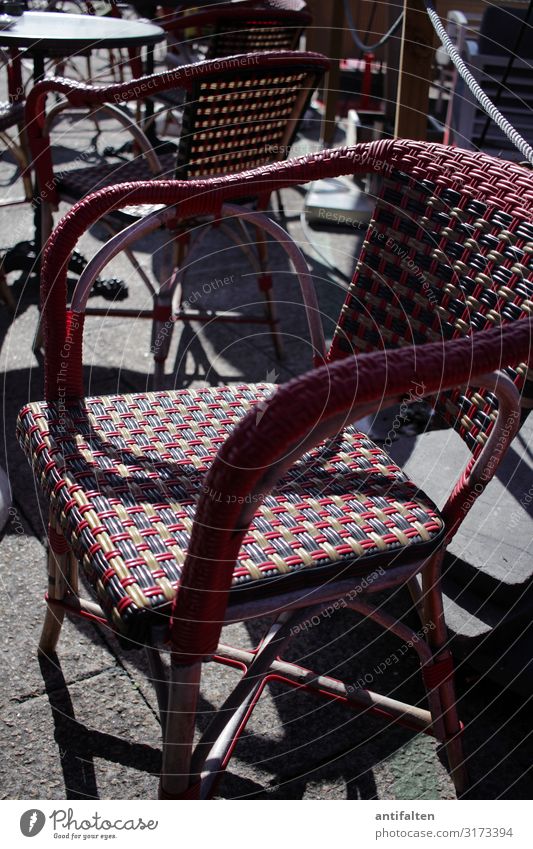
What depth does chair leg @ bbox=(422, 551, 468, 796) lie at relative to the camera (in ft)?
4.59

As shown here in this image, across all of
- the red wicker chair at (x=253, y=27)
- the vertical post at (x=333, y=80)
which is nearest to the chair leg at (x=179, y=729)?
the red wicker chair at (x=253, y=27)

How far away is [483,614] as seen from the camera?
5.64 feet

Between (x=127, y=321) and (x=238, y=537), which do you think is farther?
(x=127, y=321)

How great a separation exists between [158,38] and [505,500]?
83.3 inches

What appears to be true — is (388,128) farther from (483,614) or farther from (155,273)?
(483,614)

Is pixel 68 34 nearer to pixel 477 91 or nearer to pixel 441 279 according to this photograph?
pixel 477 91

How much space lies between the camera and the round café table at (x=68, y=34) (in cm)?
266

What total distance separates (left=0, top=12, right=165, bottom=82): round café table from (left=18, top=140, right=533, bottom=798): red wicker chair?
143 cm

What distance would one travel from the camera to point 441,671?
145 centimetres

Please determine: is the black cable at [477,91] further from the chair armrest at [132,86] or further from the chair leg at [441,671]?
the chair leg at [441,671]

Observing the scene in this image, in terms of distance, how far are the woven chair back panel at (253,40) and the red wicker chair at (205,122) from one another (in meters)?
0.63

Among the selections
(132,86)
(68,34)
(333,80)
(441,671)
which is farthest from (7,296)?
(333,80)
